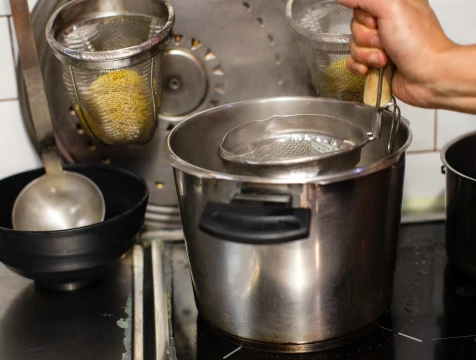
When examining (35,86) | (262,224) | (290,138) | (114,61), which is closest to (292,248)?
(262,224)

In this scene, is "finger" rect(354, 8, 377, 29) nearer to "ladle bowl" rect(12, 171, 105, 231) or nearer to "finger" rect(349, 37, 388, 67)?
"finger" rect(349, 37, 388, 67)

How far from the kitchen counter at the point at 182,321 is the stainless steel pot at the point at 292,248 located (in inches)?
1.2

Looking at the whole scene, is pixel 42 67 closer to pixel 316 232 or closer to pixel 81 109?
pixel 81 109

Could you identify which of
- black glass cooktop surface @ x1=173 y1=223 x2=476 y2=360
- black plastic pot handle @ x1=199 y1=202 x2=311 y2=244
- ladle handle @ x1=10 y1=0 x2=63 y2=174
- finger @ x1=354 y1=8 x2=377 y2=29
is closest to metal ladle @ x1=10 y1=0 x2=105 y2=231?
ladle handle @ x1=10 y1=0 x2=63 y2=174

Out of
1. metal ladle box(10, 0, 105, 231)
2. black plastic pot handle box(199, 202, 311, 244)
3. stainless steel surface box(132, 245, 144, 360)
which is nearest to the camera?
black plastic pot handle box(199, 202, 311, 244)

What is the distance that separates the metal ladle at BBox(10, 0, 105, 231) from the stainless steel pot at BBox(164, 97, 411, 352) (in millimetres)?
174

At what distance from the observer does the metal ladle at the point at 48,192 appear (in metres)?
0.81

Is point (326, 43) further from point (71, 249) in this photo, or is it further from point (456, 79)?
point (71, 249)

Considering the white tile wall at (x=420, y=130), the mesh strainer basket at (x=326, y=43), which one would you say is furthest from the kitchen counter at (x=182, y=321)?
the mesh strainer basket at (x=326, y=43)

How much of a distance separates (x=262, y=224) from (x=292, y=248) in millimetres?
42

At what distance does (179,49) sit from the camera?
873 mm

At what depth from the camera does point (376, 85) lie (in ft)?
2.21

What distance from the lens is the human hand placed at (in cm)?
60

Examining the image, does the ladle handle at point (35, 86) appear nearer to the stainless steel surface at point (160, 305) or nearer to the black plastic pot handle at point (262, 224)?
the stainless steel surface at point (160, 305)
